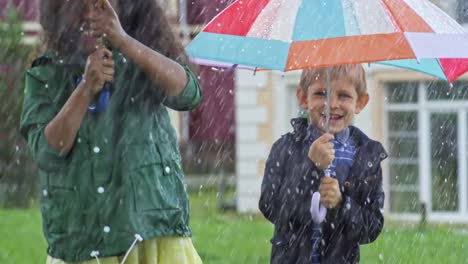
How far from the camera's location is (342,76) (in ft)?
17.4

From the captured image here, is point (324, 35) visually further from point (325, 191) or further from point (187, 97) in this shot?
point (187, 97)

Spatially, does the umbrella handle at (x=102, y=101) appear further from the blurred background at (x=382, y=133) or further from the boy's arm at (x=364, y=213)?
the blurred background at (x=382, y=133)

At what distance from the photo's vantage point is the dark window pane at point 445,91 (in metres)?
19.5

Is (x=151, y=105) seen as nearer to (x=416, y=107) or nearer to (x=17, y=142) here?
(x=416, y=107)

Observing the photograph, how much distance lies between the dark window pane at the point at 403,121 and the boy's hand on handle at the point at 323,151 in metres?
14.6

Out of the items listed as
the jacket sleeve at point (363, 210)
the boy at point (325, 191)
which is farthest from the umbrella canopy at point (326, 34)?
the jacket sleeve at point (363, 210)

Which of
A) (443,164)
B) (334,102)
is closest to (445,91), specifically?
(443,164)

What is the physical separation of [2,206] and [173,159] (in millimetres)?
15644

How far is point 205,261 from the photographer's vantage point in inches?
392

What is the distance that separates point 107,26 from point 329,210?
1.39 metres

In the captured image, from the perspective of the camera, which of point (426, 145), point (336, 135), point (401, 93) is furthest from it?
point (401, 93)

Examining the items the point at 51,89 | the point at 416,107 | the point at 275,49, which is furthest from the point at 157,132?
the point at 416,107

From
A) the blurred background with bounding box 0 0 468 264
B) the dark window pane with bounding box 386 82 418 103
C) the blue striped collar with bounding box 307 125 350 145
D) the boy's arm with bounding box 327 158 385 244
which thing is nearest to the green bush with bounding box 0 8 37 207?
the blurred background with bounding box 0 0 468 264

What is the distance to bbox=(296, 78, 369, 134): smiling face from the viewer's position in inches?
205
